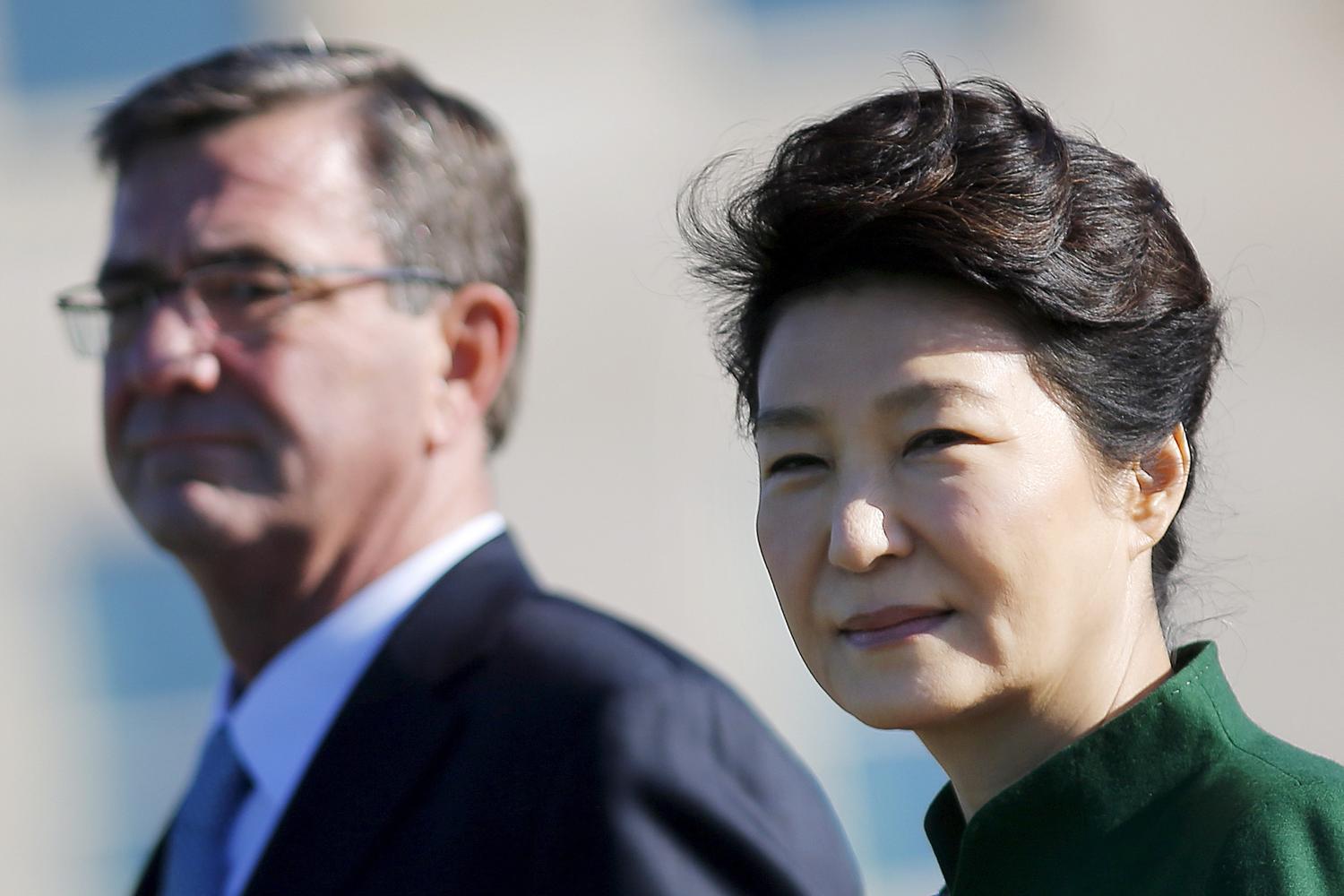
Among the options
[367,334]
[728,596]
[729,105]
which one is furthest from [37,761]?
[367,334]

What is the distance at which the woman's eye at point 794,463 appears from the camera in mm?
1727

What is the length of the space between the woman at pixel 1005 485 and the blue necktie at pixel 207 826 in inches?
46.2

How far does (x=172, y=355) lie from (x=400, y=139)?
0.55m

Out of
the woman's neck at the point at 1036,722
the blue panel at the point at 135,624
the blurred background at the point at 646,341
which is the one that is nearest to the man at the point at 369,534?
the woman's neck at the point at 1036,722

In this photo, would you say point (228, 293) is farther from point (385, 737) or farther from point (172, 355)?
point (385, 737)

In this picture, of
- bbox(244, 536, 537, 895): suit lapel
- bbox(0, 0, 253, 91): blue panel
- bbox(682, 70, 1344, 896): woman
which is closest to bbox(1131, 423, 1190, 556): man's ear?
bbox(682, 70, 1344, 896): woman

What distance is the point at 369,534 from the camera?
9.03 ft

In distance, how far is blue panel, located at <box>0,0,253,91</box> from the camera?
6906 millimetres

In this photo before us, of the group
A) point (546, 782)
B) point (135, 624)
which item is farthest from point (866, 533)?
point (135, 624)

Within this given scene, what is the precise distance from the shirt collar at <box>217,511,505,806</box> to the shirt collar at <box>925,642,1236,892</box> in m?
1.18

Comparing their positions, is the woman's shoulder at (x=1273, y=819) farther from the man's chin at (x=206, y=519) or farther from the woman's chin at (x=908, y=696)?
the man's chin at (x=206, y=519)

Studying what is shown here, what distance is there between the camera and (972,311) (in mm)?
1687

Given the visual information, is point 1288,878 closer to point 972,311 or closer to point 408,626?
point 972,311

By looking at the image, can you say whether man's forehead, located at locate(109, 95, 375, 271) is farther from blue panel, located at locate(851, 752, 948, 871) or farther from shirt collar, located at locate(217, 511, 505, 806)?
blue panel, located at locate(851, 752, 948, 871)
